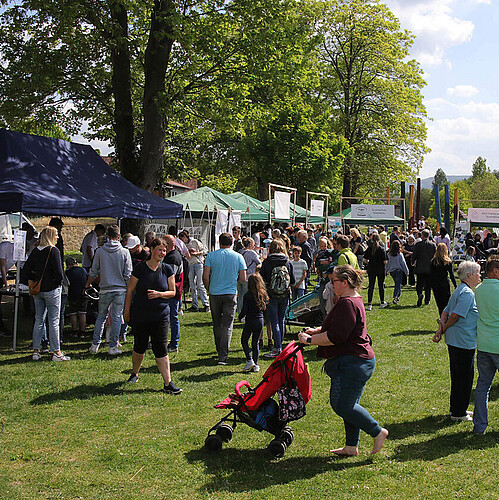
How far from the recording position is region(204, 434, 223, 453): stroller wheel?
16.9 feet

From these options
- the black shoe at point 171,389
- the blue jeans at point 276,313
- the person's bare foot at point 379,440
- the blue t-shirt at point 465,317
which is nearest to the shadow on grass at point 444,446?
the person's bare foot at point 379,440

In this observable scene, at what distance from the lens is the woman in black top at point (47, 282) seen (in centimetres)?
840

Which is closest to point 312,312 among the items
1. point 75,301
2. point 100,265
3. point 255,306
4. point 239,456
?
point 255,306

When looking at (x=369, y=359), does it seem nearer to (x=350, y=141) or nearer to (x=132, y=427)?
(x=132, y=427)

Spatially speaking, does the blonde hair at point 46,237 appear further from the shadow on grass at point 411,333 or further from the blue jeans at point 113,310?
the shadow on grass at point 411,333

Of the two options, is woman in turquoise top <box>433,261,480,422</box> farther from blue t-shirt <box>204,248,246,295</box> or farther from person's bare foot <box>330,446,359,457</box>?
blue t-shirt <box>204,248,246,295</box>

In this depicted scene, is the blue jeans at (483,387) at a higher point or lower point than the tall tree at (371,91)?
lower

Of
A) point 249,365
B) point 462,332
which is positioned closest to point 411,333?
point 249,365

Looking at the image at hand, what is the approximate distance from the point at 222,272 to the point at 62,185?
380 cm

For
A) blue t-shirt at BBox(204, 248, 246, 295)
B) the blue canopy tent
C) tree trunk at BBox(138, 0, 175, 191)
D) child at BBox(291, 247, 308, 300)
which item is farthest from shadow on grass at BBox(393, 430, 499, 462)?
tree trunk at BBox(138, 0, 175, 191)

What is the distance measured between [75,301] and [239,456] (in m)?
6.24

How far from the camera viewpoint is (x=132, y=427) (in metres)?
5.89

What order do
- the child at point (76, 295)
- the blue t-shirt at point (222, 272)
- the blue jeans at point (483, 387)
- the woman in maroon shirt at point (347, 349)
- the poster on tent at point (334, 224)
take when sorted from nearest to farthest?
the woman in maroon shirt at point (347, 349), the blue jeans at point (483, 387), the blue t-shirt at point (222, 272), the child at point (76, 295), the poster on tent at point (334, 224)

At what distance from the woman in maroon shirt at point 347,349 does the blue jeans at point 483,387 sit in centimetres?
131
